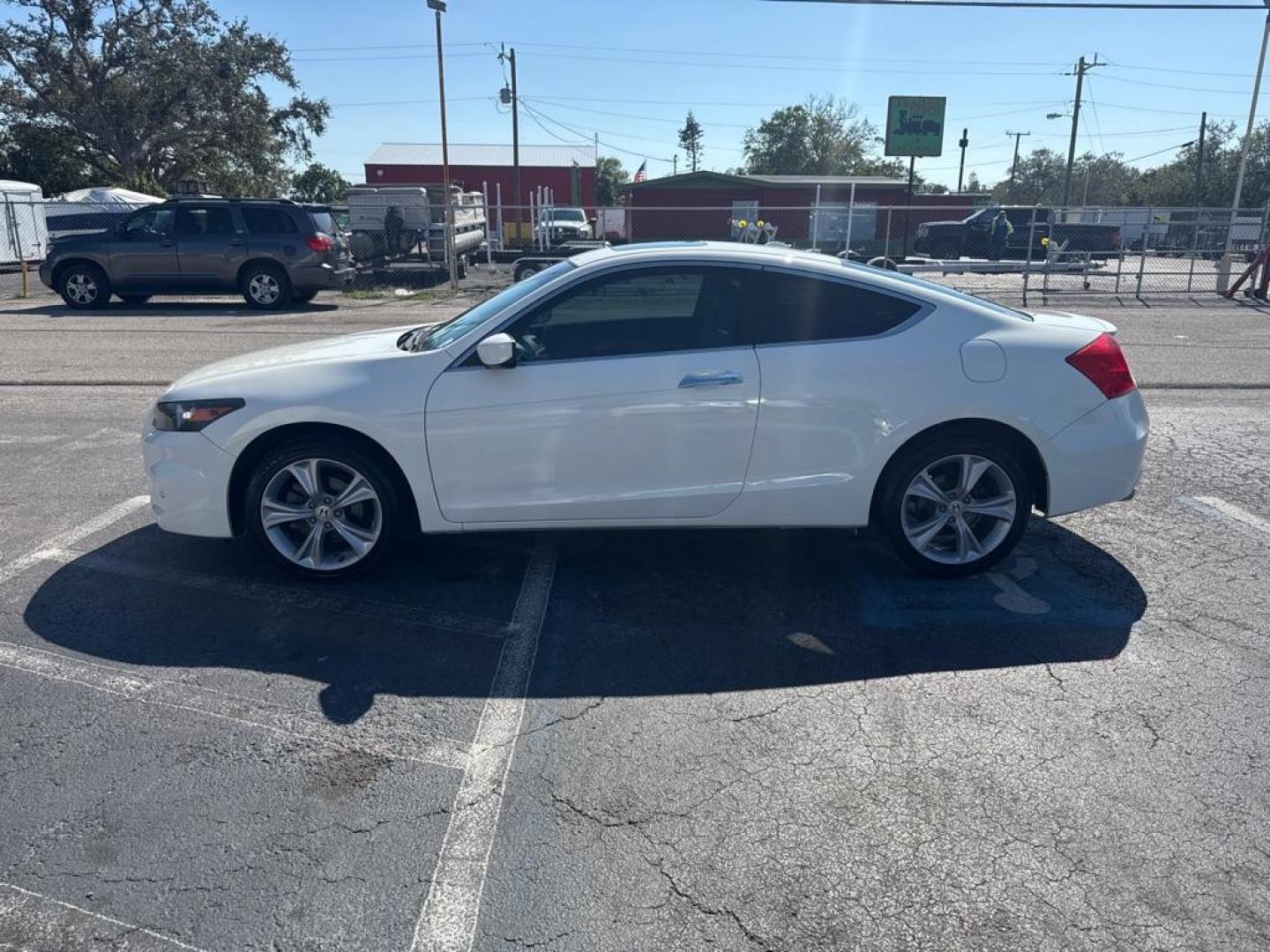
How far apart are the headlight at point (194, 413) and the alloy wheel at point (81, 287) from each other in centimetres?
1407

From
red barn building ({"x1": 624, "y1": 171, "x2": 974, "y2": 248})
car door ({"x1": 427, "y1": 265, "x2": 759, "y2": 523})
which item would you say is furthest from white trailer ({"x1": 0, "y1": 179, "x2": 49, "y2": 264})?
car door ({"x1": 427, "y1": 265, "x2": 759, "y2": 523})

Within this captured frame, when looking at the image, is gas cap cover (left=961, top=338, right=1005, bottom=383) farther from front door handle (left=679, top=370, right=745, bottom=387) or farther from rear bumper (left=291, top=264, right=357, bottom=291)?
rear bumper (left=291, top=264, right=357, bottom=291)

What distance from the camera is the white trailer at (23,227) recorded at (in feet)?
89.4

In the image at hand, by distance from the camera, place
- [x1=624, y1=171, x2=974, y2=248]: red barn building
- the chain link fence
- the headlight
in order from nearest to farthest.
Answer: the headlight, the chain link fence, [x1=624, y1=171, x2=974, y2=248]: red barn building

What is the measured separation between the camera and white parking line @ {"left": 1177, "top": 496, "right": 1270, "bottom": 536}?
211 inches

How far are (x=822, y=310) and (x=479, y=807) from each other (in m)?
2.72

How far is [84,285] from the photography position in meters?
16.2

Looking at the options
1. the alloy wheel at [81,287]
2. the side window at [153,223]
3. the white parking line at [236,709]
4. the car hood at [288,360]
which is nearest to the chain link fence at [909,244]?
the side window at [153,223]

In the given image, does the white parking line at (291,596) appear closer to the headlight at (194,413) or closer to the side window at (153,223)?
the headlight at (194,413)

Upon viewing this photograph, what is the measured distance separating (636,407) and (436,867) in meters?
2.20

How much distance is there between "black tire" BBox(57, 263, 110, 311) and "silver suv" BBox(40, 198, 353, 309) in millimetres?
15

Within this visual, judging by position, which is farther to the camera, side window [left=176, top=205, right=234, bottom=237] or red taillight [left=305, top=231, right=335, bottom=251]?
red taillight [left=305, top=231, right=335, bottom=251]

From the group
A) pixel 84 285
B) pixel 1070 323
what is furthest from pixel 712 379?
pixel 84 285

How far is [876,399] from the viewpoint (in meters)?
4.30
